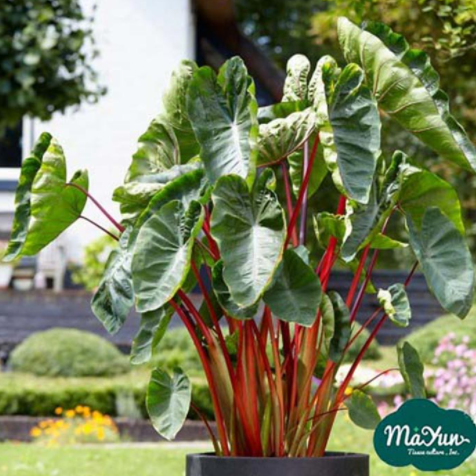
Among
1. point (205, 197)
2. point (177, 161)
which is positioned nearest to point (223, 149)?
point (205, 197)

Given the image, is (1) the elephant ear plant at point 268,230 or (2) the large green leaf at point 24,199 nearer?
(1) the elephant ear plant at point 268,230

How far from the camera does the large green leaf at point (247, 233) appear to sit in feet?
8.59

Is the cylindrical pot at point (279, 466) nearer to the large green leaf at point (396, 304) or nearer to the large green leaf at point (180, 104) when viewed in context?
the large green leaf at point (396, 304)

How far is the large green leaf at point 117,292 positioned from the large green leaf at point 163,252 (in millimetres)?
205

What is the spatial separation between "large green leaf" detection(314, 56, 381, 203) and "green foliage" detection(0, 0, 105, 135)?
348cm

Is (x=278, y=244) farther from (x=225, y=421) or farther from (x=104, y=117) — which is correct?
(x=104, y=117)

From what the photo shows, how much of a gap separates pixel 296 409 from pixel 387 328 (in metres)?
8.76

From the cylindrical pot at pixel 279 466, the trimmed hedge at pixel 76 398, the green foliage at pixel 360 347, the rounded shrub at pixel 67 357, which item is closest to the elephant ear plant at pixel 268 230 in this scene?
the cylindrical pot at pixel 279 466

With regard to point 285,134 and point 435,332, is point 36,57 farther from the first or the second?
point 435,332

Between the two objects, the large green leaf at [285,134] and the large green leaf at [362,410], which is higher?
the large green leaf at [285,134]

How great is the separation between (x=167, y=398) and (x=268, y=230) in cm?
54

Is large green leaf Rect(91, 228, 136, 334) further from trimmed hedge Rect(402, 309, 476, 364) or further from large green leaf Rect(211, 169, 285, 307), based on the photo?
trimmed hedge Rect(402, 309, 476, 364)

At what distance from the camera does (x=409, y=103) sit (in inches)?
115

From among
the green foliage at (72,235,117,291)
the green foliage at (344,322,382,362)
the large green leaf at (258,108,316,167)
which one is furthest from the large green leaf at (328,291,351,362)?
the green foliage at (72,235,117,291)
